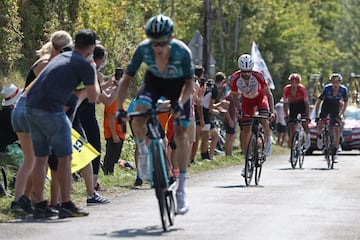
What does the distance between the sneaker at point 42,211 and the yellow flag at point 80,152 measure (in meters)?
1.05

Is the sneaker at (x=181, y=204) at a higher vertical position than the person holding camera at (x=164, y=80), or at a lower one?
lower

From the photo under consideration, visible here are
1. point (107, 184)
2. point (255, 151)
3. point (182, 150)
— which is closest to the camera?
point (182, 150)

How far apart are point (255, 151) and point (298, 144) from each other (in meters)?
5.59

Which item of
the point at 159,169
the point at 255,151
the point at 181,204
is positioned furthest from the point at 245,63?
the point at 159,169

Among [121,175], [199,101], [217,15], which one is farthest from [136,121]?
[217,15]

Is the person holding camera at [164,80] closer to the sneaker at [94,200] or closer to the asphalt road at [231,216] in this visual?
the asphalt road at [231,216]

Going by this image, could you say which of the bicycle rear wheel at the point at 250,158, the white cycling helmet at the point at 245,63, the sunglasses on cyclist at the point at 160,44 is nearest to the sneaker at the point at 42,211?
the sunglasses on cyclist at the point at 160,44

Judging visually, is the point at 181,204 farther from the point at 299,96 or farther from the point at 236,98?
the point at 299,96

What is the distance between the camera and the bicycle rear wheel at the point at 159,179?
1173 cm

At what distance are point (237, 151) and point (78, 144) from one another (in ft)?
57.5

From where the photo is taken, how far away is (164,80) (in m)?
12.4

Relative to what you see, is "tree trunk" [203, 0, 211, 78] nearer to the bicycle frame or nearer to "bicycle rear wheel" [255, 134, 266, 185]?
the bicycle frame

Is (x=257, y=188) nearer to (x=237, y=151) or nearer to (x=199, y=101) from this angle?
(x=199, y=101)

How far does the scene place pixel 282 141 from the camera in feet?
133
